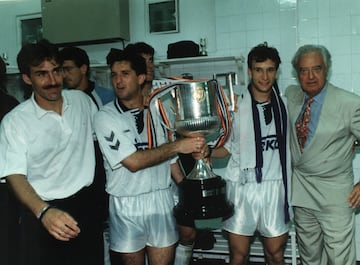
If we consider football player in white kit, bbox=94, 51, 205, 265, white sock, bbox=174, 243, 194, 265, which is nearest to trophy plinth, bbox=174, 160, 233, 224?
football player in white kit, bbox=94, 51, 205, 265

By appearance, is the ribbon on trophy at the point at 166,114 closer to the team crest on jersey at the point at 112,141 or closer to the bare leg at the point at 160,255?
the team crest on jersey at the point at 112,141

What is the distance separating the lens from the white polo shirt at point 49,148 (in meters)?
1.80

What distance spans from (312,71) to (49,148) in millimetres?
1376

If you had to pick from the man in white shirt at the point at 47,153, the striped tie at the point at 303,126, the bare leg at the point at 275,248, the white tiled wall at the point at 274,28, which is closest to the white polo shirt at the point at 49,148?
the man in white shirt at the point at 47,153

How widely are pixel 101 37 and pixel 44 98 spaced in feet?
6.08

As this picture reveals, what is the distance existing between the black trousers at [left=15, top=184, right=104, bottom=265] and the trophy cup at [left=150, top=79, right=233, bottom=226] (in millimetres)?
452

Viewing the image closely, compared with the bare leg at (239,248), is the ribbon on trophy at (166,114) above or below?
above

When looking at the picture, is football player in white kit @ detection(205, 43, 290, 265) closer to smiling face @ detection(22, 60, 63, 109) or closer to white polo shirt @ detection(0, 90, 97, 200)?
white polo shirt @ detection(0, 90, 97, 200)

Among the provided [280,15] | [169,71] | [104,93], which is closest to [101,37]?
[169,71]

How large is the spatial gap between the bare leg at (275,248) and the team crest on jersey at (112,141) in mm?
949

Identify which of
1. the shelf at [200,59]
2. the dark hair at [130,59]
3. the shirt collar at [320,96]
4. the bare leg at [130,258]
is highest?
the shelf at [200,59]

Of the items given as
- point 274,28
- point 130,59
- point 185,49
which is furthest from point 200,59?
point 130,59

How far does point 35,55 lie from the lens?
188 centimetres

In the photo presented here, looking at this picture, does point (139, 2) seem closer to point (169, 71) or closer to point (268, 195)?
point (169, 71)
